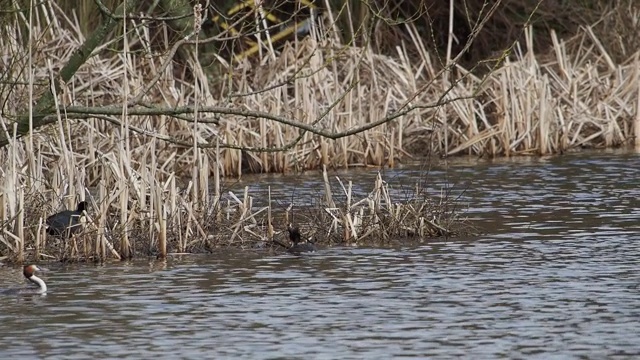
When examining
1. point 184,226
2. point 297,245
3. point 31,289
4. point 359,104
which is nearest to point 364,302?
point 31,289

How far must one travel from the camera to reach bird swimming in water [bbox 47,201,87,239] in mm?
12867

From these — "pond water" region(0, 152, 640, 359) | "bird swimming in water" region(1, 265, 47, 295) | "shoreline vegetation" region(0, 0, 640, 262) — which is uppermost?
"shoreline vegetation" region(0, 0, 640, 262)

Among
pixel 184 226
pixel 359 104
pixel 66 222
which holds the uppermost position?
pixel 359 104

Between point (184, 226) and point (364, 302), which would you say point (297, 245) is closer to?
point (184, 226)

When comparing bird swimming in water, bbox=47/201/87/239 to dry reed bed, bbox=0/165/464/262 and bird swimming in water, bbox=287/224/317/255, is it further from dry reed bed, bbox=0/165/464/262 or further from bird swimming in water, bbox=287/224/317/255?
bird swimming in water, bbox=287/224/317/255

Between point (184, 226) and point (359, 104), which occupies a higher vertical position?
point (359, 104)

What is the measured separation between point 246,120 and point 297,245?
7872 millimetres

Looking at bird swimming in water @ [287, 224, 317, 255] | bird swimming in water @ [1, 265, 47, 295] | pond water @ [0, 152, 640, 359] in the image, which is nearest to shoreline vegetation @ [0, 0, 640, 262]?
bird swimming in water @ [287, 224, 317, 255]

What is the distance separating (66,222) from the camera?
1288 centimetres

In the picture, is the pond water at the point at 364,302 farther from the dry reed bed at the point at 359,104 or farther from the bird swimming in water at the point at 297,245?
the dry reed bed at the point at 359,104

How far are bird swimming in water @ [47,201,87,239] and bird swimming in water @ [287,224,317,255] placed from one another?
6.03 feet

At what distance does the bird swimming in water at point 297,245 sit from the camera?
44.0 ft

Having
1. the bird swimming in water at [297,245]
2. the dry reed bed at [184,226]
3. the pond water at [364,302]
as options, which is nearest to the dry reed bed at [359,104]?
the dry reed bed at [184,226]

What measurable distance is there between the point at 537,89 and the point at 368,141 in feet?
9.47
